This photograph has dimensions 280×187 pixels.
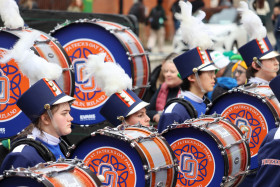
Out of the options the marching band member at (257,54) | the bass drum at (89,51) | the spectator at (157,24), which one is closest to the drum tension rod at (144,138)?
the bass drum at (89,51)

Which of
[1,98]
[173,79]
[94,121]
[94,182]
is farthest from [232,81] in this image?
[94,182]

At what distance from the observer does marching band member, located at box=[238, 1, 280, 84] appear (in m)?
7.96

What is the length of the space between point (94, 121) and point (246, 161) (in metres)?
2.09

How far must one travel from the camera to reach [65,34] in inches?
308

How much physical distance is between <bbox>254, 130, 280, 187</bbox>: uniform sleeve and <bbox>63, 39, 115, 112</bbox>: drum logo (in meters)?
3.40

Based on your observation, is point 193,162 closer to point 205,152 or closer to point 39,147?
point 205,152

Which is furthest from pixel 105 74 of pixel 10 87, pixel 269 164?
pixel 269 164

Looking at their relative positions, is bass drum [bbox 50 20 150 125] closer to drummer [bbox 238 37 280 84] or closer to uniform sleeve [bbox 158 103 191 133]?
drummer [bbox 238 37 280 84]

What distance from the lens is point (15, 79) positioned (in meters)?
6.65

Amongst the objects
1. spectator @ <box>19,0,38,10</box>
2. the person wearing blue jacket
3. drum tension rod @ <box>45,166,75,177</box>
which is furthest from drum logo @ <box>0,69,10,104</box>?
spectator @ <box>19,0,38,10</box>

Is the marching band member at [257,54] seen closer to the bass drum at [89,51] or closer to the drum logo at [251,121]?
the drum logo at [251,121]

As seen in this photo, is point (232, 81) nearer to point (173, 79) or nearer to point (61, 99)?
point (173, 79)

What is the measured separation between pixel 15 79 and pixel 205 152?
1808mm

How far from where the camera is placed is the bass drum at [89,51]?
776 cm
